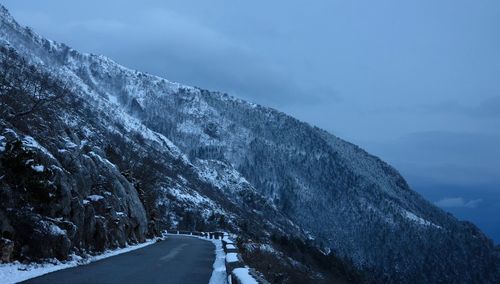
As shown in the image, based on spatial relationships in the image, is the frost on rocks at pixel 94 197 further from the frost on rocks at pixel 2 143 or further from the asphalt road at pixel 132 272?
the frost on rocks at pixel 2 143

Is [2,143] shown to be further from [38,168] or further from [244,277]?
[244,277]

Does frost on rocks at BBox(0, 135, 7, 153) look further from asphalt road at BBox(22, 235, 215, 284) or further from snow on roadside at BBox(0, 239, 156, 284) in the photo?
asphalt road at BBox(22, 235, 215, 284)

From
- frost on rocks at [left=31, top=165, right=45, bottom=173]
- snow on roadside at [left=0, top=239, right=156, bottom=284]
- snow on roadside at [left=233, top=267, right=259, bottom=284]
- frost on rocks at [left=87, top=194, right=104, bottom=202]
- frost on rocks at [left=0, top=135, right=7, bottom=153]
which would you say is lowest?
snow on roadside at [left=0, top=239, right=156, bottom=284]

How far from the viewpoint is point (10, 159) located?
18594 millimetres

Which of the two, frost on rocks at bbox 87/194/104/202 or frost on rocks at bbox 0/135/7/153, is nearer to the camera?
frost on rocks at bbox 0/135/7/153

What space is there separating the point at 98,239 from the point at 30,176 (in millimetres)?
7409

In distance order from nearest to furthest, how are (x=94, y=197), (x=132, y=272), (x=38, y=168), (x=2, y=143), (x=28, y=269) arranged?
(x=28, y=269) < (x=132, y=272) < (x=2, y=143) < (x=38, y=168) < (x=94, y=197)

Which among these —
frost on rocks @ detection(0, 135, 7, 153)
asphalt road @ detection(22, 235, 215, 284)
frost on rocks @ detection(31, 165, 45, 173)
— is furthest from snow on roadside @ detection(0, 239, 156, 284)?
frost on rocks @ detection(0, 135, 7, 153)

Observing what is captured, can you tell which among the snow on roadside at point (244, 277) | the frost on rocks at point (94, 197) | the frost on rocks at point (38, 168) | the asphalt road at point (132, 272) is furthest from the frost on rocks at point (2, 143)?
the snow on roadside at point (244, 277)

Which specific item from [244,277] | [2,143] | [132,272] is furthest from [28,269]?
[244,277]

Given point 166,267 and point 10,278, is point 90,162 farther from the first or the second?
point 10,278

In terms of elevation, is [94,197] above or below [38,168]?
below

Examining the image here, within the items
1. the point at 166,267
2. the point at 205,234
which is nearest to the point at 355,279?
the point at 205,234

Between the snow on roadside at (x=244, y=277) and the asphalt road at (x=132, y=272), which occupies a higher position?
the snow on roadside at (x=244, y=277)
